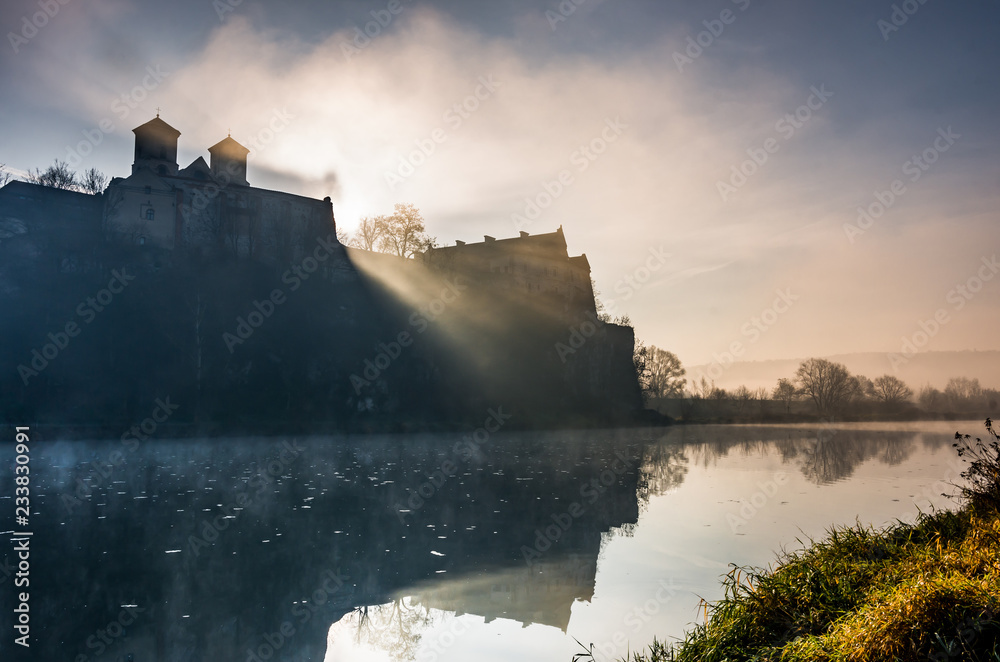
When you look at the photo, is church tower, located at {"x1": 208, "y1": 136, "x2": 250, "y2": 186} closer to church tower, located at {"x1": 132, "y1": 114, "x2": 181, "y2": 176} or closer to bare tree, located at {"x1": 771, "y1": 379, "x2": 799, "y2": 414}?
church tower, located at {"x1": 132, "y1": 114, "x2": 181, "y2": 176}

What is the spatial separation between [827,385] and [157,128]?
106044 millimetres

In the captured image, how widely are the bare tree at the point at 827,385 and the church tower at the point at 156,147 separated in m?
100

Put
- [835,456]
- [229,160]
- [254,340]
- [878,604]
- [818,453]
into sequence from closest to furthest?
[878,604], [835,456], [818,453], [254,340], [229,160]

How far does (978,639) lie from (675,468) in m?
22.0

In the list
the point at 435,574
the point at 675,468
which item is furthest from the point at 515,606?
the point at 675,468

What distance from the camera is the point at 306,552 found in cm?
1081

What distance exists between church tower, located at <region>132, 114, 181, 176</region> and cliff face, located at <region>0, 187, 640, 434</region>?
239 inches

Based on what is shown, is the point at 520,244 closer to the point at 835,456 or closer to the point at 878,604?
the point at 835,456

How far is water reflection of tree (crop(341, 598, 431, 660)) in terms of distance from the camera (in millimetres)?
7047

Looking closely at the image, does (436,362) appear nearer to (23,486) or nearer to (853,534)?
(23,486)

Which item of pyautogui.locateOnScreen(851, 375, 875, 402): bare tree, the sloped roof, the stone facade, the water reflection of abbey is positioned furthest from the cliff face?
pyautogui.locateOnScreen(851, 375, 875, 402): bare tree

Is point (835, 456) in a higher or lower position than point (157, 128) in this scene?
lower

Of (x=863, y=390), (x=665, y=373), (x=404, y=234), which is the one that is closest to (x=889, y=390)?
(x=863, y=390)

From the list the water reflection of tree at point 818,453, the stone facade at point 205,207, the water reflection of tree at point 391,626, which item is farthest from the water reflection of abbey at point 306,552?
the stone facade at point 205,207
